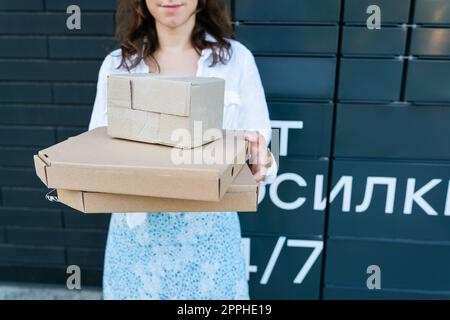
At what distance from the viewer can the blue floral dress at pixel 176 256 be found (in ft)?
4.32

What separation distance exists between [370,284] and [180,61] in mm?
1366

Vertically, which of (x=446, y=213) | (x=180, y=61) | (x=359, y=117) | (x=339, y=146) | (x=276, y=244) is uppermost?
(x=180, y=61)

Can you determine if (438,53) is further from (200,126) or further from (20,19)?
(20,19)

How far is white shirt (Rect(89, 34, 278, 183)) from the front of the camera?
1.32 metres

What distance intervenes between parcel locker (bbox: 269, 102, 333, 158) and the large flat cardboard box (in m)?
0.93

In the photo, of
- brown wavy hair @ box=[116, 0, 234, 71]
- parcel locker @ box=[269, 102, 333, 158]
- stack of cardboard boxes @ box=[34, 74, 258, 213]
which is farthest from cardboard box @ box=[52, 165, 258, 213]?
parcel locker @ box=[269, 102, 333, 158]

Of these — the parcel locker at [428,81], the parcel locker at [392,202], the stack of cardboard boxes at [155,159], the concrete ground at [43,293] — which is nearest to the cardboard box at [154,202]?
the stack of cardboard boxes at [155,159]

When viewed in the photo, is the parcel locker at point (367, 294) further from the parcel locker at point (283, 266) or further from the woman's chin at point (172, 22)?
the woman's chin at point (172, 22)

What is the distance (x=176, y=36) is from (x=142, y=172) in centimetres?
65

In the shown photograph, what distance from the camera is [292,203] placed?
1.92 meters

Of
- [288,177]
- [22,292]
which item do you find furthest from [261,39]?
[22,292]

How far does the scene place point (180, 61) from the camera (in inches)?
53.8

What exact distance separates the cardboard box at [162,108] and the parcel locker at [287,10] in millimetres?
855
